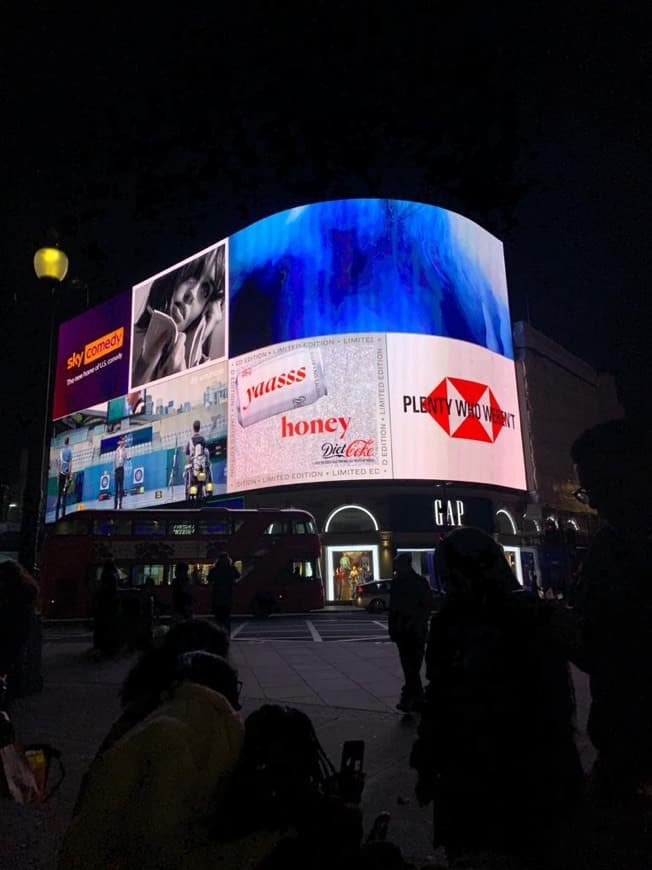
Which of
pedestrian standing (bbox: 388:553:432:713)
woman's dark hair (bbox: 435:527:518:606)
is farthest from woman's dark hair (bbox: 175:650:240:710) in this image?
pedestrian standing (bbox: 388:553:432:713)

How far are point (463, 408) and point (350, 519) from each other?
28.0 ft

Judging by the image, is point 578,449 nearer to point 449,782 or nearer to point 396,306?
point 449,782

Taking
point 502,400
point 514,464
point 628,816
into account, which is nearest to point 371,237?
point 502,400

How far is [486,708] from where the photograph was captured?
6.90 feet

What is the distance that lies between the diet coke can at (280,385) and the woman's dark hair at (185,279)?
701cm

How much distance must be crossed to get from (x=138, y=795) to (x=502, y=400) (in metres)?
33.3

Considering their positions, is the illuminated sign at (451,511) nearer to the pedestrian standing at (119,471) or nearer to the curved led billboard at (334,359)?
the curved led billboard at (334,359)

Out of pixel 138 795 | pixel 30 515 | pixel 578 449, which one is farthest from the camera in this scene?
pixel 30 515

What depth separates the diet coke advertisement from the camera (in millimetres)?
28906

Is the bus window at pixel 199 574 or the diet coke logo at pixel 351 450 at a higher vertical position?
the diet coke logo at pixel 351 450

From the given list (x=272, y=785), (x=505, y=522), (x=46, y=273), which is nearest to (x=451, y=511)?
(x=505, y=522)

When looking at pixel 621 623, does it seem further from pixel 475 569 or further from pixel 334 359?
pixel 334 359

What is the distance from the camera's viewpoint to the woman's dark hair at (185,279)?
118 ft

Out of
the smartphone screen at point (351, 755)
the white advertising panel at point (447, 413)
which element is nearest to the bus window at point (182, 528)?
the white advertising panel at point (447, 413)
